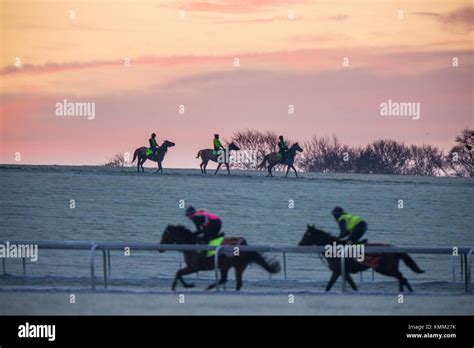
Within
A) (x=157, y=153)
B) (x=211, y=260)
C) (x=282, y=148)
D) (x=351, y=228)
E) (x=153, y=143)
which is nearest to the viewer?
(x=351, y=228)

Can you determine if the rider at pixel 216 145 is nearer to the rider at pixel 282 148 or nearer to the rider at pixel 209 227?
the rider at pixel 282 148

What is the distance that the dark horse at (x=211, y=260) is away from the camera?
68.5ft

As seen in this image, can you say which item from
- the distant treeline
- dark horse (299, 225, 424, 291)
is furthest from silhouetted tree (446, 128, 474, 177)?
dark horse (299, 225, 424, 291)

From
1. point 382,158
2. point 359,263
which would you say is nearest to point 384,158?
point 382,158

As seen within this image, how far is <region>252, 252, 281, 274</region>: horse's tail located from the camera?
20906 millimetres

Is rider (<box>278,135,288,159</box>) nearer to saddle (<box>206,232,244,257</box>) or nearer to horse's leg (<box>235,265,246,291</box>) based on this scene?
saddle (<box>206,232,244,257</box>)

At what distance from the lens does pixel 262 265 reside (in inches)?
824

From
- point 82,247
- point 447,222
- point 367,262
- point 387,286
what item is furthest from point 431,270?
point 447,222

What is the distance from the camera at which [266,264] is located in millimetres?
20953

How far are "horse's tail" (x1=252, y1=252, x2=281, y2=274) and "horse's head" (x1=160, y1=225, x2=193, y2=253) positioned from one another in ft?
3.43

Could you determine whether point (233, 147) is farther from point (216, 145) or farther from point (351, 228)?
point (351, 228)

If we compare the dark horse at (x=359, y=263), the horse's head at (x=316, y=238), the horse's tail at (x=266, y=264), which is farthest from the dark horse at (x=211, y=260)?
the dark horse at (x=359, y=263)

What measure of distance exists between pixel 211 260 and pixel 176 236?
66cm
